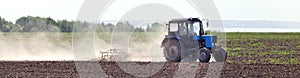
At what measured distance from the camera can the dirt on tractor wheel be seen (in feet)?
49.6

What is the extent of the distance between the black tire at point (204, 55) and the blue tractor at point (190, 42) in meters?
0.43

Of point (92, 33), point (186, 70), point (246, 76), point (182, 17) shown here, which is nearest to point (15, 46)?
point (92, 33)

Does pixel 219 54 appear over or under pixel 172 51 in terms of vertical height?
under

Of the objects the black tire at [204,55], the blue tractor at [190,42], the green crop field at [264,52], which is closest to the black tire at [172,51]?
the blue tractor at [190,42]

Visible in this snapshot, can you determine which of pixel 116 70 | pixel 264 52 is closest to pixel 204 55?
pixel 116 70

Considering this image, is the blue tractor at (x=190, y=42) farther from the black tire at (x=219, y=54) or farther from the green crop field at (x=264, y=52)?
the green crop field at (x=264, y=52)

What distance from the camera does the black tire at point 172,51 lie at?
19984 millimetres

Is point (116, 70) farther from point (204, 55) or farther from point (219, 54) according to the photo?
point (219, 54)

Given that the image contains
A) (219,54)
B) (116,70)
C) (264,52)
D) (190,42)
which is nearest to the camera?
(116,70)

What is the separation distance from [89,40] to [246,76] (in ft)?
63.2

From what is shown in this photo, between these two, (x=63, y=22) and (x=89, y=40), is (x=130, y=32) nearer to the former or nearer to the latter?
(x=89, y=40)

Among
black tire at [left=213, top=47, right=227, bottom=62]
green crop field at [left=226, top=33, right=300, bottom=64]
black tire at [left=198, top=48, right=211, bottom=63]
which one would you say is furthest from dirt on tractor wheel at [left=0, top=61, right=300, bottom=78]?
green crop field at [left=226, top=33, right=300, bottom=64]

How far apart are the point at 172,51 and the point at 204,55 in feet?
4.76

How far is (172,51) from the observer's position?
792 inches
